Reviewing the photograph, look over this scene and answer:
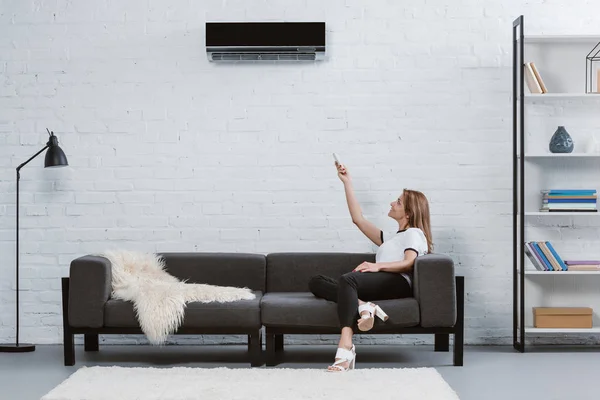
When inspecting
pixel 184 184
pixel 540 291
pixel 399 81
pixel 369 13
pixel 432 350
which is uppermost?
pixel 369 13

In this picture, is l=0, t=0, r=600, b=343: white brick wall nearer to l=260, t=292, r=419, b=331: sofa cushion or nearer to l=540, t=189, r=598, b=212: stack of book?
l=540, t=189, r=598, b=212: stack of book

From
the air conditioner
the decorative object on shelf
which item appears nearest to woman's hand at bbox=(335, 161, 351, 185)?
the air conditioner

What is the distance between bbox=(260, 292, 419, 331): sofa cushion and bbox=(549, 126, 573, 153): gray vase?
1.62 meters

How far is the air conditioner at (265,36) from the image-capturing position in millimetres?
5992

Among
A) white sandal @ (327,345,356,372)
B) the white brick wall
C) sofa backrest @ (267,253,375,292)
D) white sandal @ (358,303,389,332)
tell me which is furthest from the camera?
the white brick wall

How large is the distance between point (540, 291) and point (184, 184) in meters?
2.65

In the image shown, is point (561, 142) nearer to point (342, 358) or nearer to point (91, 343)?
point (342, 358)

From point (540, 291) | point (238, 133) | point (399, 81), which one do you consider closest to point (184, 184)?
point (238, 133)

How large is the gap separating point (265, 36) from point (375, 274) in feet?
6.35

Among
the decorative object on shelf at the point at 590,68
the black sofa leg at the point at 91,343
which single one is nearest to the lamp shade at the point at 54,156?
the black sofa leg at the point at 91,343

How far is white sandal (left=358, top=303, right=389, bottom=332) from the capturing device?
4902 millimetres

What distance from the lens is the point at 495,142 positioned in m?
6.11

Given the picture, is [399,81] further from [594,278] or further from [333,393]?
[333,393]

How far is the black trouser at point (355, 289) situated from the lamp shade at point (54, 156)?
1.91m
